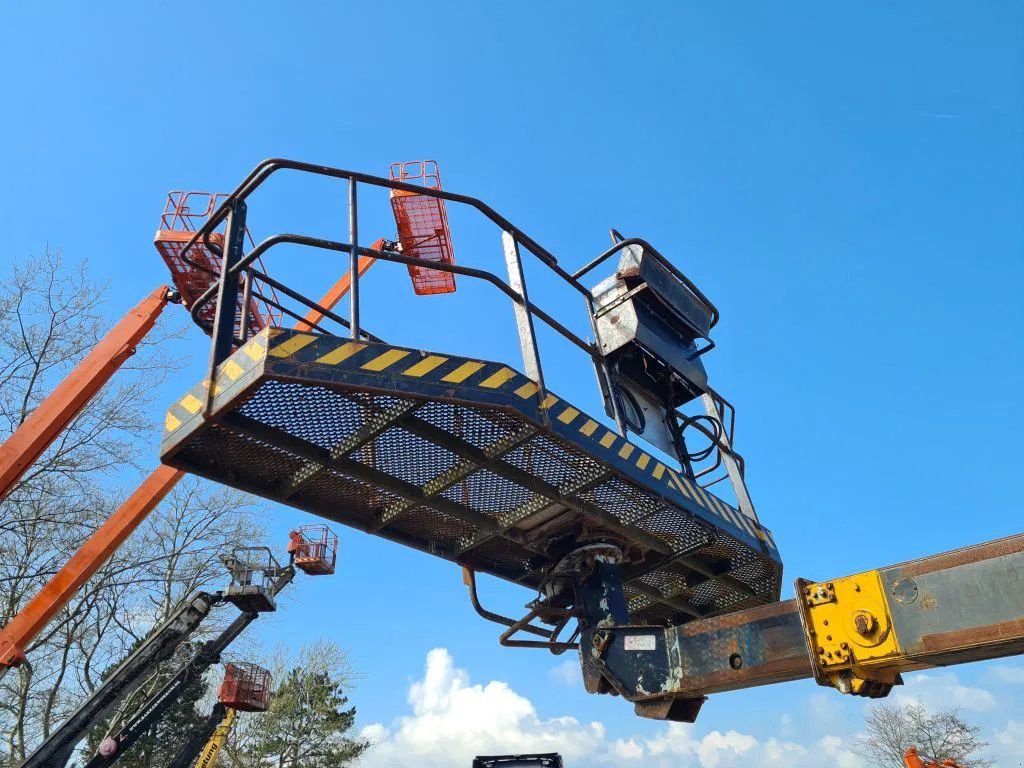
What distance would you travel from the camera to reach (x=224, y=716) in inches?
727

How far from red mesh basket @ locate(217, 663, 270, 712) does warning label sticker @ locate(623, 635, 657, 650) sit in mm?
16784

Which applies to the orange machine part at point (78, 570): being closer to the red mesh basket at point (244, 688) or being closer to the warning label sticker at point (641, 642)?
the red mesh basket at point (244, 688)

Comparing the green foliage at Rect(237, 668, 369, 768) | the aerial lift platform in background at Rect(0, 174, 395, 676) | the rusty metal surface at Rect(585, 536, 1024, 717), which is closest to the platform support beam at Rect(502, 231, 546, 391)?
the rusty metal surface at Rect(585, 536, 1024, 717)

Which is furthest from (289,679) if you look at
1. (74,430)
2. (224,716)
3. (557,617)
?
(557,617)

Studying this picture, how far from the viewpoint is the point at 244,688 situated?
1836 centimetres

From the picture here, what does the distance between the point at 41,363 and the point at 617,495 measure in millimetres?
17258

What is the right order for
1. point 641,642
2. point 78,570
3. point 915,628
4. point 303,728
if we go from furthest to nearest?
point 303,728, point 78,570, point 641,642, point 915,628

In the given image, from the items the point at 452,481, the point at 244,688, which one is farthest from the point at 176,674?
the point at 452,481

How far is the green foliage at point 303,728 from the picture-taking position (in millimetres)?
30906

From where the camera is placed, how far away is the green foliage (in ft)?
101

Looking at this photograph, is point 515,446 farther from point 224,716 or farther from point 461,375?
point 224,716

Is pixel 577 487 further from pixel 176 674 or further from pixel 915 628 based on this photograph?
pixel 176 674

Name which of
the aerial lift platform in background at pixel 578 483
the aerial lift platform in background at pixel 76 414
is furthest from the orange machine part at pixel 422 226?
the aerial lift platform in background at pixel 578 483

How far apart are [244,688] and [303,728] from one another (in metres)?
15.4
